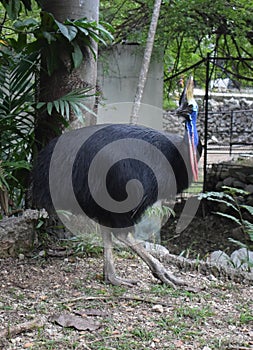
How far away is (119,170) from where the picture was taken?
97.7 inches

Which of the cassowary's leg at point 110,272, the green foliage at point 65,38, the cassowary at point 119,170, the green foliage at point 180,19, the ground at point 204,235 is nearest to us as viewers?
the cassowary at point 119,170

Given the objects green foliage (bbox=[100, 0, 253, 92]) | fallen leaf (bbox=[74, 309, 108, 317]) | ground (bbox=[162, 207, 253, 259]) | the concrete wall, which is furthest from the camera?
ground (bbox=[162, 207, 253, 259])

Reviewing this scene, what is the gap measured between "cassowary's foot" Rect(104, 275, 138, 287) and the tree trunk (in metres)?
1.01

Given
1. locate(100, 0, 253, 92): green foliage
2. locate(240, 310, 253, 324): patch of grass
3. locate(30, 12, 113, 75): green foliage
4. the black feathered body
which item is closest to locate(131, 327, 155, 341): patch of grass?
locate(240, 310, 253, 324): patch of grass

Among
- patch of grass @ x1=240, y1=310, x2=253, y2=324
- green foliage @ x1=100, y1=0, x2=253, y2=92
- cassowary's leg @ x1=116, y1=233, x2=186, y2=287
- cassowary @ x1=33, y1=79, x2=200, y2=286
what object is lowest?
patch of grass @ x1=240, y1=310, x2=253, y2=324

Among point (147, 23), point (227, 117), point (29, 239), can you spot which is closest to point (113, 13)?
point (147, 23)

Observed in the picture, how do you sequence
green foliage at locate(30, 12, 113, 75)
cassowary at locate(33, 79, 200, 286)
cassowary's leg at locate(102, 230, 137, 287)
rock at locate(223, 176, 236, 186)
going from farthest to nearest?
rock at locate(223, 176, 236, 186), green foliage at locate(30, 12, 113, 75), cassowary's leg at locate(102, 230, 137, 287), cassowary at locate(33, 79, 200, 286)

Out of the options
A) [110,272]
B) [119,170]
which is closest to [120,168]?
[119,170]

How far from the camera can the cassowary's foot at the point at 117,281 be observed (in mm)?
2781

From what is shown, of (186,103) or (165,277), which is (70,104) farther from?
(165,277)

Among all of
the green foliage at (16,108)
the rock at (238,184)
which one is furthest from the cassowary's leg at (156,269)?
the rock at (238,184)

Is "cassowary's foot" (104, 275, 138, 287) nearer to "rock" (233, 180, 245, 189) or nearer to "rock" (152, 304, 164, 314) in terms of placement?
"rock" (152, 304, 164, 314)

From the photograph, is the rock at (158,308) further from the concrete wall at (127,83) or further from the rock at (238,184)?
the rock at (238,184)

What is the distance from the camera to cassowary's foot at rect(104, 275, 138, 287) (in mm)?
2781
